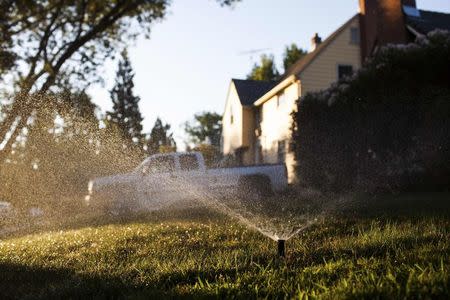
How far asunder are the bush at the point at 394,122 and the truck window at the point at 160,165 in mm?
4976

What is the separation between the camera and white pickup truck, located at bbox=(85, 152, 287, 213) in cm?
1502

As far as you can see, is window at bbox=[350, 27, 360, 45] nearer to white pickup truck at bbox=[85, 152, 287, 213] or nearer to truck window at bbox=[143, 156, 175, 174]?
white pickup truck at bbox=[85, 152, 287, 213]

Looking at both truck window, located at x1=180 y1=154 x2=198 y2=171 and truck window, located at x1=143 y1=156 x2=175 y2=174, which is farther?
truck window, located at x1=180 y1=154 x2=198 y2=171

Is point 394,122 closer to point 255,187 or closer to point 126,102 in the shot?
point 255,187

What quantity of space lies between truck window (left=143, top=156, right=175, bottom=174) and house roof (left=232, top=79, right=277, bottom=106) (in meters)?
17.3

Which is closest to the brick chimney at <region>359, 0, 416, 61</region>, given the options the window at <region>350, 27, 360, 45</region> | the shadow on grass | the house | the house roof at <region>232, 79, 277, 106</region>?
the house

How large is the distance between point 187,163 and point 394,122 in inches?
261

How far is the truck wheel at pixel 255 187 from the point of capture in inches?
618

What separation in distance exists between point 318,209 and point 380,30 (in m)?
14.7

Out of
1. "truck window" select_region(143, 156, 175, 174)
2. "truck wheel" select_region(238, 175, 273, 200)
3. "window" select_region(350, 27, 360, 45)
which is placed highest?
"window" select_region(350, 27, 360, 45)

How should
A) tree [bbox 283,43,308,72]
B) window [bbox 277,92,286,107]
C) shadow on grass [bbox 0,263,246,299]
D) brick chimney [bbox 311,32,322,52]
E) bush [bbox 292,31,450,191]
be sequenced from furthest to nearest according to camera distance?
tree [bbox 283,43,308,72], brick chimney [bbox 311,32,322,52], window [bbox 277,92,286,107], bush [bbox 292,31,450,191], shadow on grass [bbox 0,263,246,299]

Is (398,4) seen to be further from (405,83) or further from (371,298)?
(371,298)

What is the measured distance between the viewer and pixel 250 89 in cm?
3388

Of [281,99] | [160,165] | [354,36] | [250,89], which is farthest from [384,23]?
[250,89]
